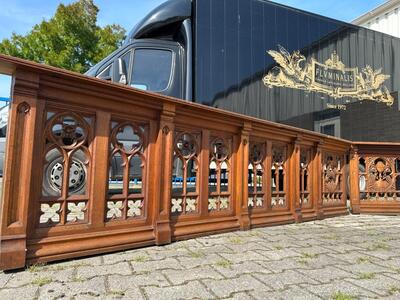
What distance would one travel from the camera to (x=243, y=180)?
416cm

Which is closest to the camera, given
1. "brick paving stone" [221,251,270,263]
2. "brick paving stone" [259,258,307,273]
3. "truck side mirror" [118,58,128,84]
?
"brick paving stone" [259,258,307,273]

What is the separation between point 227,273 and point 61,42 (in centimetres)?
2002

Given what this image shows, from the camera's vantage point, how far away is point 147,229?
321cm

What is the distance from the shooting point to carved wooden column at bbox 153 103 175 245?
3.29 m

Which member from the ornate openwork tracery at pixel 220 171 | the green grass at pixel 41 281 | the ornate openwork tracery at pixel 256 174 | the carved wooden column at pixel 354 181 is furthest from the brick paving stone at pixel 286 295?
the carved wooden column at pixel 354 181

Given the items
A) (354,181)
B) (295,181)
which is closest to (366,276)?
(295,181)

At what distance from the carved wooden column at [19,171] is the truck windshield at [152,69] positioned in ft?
10.5

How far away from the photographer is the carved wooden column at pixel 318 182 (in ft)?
17.6

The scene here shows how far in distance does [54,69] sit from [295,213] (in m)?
3.77

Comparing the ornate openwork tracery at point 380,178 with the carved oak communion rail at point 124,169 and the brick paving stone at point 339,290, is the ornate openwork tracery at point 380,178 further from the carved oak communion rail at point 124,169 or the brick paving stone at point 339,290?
the brick paving stone at point 339,290

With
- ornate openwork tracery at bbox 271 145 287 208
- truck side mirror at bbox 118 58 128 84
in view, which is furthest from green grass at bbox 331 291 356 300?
truck side mirror at bbox 118 58 128 84

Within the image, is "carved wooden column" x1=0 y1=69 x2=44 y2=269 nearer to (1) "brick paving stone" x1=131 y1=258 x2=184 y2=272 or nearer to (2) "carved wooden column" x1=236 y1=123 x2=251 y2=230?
(1) "brick paving stone" x1=131 y1=258 x2=184 y2=272

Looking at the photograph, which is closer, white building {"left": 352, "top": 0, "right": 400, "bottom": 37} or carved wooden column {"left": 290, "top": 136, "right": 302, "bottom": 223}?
carved wooden column {"left": 290, "top": 136, "right": 302, "bottom": 223}

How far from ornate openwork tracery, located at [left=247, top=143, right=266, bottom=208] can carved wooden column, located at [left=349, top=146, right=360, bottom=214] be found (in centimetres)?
258
